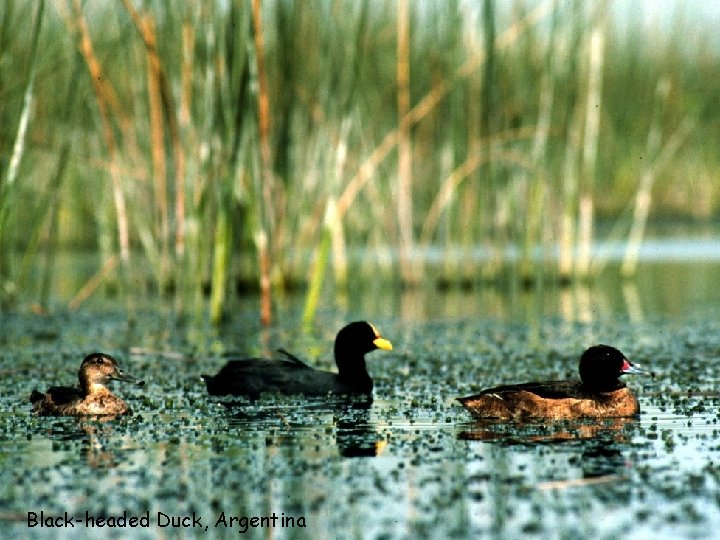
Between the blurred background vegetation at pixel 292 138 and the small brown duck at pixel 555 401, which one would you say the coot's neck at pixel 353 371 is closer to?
the small brown duck at pixel 555 401

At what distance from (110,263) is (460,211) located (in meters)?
4.43

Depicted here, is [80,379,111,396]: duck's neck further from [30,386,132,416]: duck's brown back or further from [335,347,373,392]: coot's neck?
[335,347,373,392]: coot's neck

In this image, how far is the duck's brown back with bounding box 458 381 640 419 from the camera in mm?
9500

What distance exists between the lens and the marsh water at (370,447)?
6559 mm

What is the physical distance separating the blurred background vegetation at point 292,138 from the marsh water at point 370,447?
1.38m

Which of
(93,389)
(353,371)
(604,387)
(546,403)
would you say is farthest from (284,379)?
(604,387)

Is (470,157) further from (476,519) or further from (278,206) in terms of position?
(476,519)

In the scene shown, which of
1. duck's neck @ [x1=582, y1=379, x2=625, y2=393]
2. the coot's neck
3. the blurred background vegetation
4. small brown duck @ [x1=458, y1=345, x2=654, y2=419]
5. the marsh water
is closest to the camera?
the marsh water

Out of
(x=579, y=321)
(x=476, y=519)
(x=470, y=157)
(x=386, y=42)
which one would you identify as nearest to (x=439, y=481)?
(x=476, y=519)

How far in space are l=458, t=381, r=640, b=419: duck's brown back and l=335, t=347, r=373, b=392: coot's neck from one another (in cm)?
150

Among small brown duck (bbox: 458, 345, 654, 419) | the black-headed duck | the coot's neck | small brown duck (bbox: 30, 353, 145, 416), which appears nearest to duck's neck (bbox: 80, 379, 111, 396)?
small brown duck (bbox: 30, 353, 145, 416)

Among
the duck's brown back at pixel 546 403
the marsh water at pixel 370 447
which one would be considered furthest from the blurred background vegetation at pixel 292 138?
the duck's brown back at pixel 546 403

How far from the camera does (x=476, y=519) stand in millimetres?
6527

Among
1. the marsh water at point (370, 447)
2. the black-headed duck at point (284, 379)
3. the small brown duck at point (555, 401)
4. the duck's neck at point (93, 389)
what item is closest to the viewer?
the marsh water at point (370, 447)
